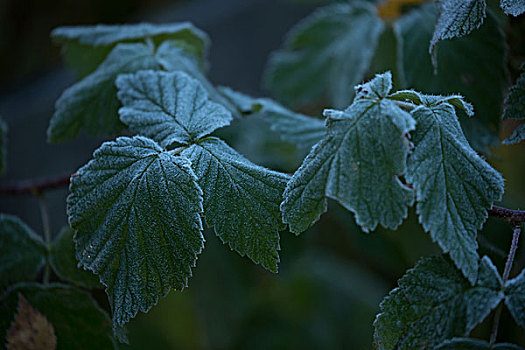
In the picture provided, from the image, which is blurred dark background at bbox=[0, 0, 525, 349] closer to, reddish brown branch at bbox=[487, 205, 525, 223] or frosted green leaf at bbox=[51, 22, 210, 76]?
frosted green leaf at bbox=[51, 22, 210, 76]

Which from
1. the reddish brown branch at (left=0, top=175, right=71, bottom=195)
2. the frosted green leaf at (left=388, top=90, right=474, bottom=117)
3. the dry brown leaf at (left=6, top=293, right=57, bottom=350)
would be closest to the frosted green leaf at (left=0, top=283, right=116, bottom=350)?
the dry brown leaf at (left=6, top=293, right=57, bottom=350)

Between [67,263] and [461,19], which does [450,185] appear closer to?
[461,19]

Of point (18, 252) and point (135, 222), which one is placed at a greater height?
point (135, 222)

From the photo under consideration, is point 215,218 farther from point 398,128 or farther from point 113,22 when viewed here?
point 113,22

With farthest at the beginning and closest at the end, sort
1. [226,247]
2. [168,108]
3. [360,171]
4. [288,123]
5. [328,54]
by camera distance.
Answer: [226,247]
[328,54]
[288,123]
[168,108]
[360,171]

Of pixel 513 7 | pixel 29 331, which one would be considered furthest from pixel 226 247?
pixel 513 7

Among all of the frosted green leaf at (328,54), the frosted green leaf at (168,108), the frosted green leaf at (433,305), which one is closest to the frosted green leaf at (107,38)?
Result: the frosted green leaf at (168,108)
